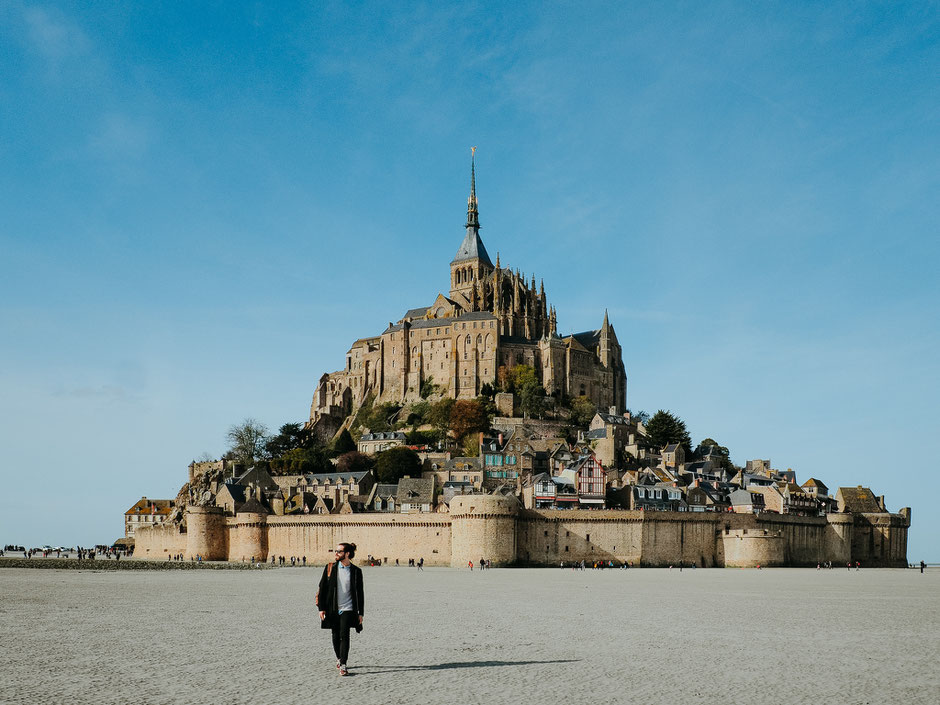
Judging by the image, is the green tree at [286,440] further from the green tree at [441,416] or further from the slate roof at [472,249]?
the slate roof at [472,249]

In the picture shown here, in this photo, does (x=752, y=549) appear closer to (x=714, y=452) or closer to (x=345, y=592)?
(x=714, y=452)

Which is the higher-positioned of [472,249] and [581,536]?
[472,249]

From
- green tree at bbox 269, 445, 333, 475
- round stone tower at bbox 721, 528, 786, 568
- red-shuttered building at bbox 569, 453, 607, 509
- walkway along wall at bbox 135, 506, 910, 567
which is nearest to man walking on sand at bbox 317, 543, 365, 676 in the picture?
walkway along wall at bbox 135, 506, 910, 567

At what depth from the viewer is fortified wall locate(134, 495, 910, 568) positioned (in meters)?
60.5

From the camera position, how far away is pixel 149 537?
78000 millimetres

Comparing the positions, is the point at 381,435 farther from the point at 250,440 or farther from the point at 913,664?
the point at 913,664

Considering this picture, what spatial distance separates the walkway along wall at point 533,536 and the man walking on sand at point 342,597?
45062 mm

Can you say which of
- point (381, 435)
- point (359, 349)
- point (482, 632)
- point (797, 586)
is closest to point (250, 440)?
point (381, 435)

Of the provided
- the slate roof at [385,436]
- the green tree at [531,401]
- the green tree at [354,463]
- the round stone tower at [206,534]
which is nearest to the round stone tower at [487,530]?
the round stone tower at [206,534]

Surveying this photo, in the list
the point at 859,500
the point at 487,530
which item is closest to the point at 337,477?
the point at 487,530

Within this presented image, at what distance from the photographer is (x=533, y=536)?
205 feet

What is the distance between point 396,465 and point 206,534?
53.5 feet

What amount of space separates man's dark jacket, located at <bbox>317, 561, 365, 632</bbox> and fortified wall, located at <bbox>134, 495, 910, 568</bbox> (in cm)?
4513

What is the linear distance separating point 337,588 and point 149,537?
222ft
